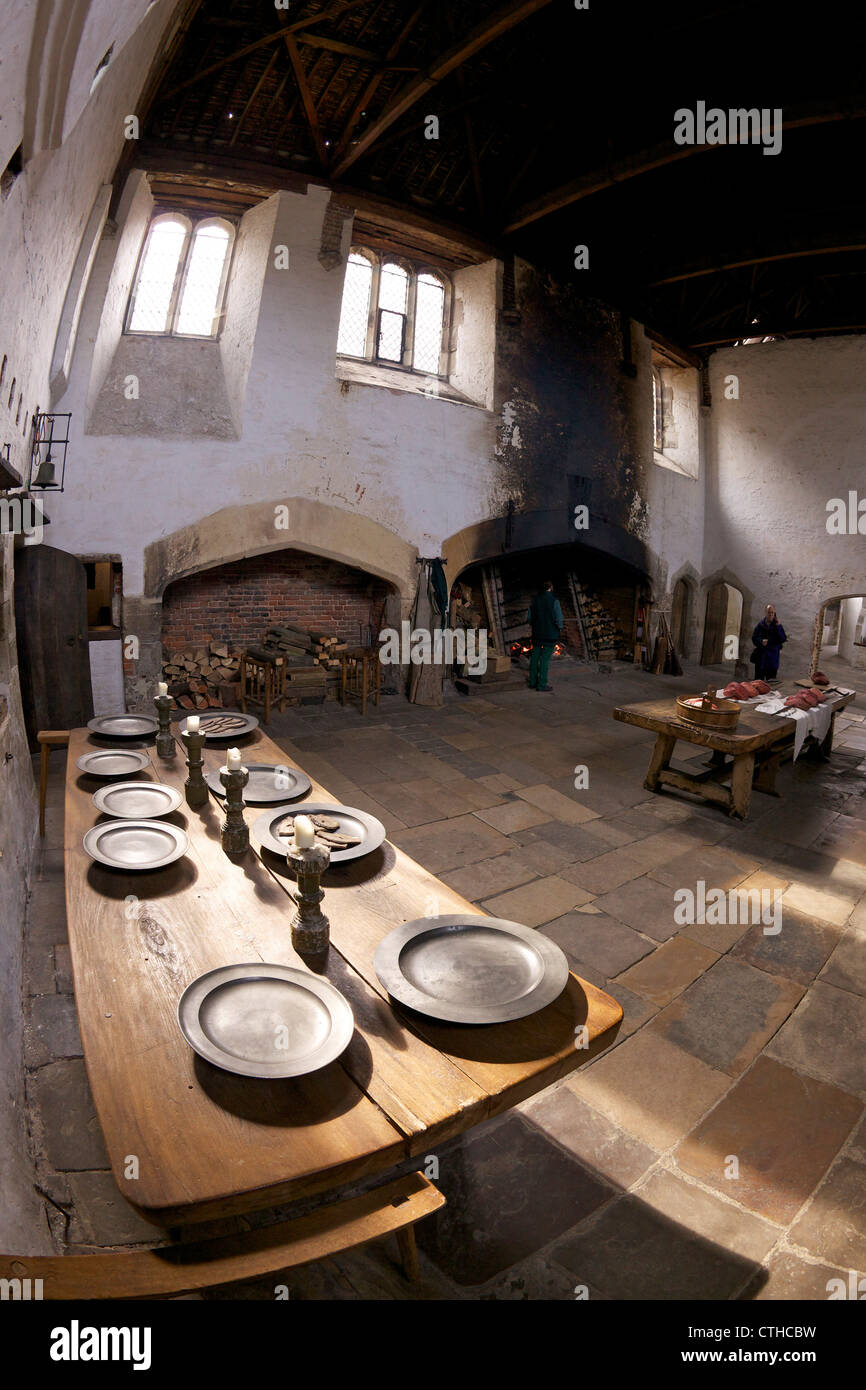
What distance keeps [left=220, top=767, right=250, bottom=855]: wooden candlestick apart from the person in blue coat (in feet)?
28.8

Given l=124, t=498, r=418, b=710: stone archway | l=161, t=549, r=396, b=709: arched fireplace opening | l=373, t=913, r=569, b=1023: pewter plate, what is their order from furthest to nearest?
l=161, t=549, r=396, b=709: arched fireplace opening
l=124, t=498, r=418, b=710: stone archway
l=373, t=913, r=569, b=1023: pewter plate

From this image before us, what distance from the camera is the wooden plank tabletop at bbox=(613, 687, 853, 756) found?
5566 mm

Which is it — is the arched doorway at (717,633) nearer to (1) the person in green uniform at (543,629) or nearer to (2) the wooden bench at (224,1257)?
(1) the person in green uniform at (543,629)

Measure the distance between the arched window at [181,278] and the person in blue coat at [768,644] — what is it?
8.20m

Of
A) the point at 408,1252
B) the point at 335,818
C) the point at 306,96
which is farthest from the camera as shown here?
the point at 306,96

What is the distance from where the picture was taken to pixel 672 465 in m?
13.0

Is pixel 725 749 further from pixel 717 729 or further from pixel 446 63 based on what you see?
pixel 446 63

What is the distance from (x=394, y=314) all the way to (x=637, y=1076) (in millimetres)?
9348

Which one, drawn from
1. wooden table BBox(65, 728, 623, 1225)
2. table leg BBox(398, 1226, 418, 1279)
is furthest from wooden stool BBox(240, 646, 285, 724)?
table leg BBox(398, 1226, 418, 1279)

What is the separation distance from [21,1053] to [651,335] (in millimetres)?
13201

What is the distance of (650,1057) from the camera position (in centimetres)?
312

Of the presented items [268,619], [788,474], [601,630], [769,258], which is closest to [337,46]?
[268,619]

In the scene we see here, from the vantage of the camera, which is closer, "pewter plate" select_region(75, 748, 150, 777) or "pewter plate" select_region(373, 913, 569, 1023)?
"pewter plate" select_region(373, 913, 569, 1023)

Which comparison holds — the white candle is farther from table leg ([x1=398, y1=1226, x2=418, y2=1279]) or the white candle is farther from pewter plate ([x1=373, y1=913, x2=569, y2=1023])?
table leg ([x1=398, y1=1226, x2=418, y2=1279])
